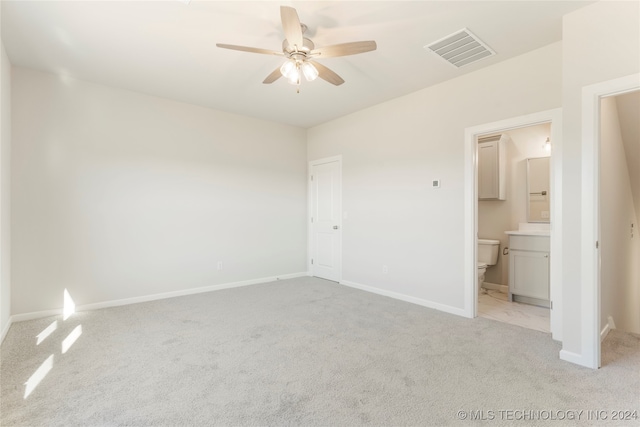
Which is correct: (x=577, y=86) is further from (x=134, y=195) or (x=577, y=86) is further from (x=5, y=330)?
(x=5, y=330)

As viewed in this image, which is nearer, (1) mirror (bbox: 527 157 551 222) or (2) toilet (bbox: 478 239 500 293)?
(1) mirror (bbox: 527 157 551 222)

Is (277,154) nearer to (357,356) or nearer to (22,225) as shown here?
(22,225)

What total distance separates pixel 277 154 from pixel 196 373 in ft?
12.3

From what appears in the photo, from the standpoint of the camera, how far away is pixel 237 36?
8.55ft

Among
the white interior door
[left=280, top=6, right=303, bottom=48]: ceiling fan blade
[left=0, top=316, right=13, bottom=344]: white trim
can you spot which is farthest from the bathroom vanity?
[left=0, top=316, right=13, bottom=344]: white trim

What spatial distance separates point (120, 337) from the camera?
2.79m

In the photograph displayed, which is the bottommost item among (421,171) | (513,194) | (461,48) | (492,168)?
(513,194)

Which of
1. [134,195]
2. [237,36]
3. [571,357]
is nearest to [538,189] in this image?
[571,357]

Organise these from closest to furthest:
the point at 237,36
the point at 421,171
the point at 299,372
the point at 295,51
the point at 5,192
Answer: the point at 299,372 → the point at 295,51 → the point at 237,36 → the point at 5,192 → the point at 421,171

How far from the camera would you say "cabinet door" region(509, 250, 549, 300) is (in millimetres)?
3709

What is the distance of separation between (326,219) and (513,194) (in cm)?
292

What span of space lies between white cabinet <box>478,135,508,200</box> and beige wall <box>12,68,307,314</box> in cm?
316

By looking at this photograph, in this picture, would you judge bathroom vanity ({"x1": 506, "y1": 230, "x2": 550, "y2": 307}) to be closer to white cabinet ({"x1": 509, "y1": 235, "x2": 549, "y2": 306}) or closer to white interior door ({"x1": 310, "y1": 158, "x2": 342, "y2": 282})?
white cabinet ({"x1": 509, "y1": 235, "x2": 549, "y2": 306})

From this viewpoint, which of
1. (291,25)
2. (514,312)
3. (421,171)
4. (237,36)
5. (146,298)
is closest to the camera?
(291,25)
